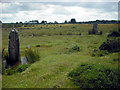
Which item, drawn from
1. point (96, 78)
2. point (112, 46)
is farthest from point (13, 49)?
point (112, 46)

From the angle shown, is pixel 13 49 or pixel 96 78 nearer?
pixel 96 78

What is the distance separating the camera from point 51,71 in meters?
13.0

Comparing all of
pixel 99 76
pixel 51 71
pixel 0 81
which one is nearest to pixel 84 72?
pixel 99 76

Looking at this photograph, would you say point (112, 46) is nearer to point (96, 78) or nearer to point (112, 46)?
point (112, 46)

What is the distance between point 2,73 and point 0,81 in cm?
205

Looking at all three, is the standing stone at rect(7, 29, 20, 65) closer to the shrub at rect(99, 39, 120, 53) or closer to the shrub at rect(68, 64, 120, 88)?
the shrub at rect(68, 64, 120, 88)

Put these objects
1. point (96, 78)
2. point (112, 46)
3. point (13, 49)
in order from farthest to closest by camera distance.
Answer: point (112, 46)
point (13, 49)
point (96, 78)

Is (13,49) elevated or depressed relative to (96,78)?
elevated

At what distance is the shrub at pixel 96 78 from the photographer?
376 inches

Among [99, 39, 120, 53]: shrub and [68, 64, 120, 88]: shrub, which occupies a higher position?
[99, 39, 120, 53]: shrub

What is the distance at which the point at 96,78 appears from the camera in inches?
384

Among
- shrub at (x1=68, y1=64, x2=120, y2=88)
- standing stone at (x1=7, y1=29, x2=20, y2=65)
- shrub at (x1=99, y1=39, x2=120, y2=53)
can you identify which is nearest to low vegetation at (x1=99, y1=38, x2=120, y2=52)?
shrub at (x1=99, y1=39, x2=120, y2=53)

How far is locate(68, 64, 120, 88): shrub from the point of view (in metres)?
9.56

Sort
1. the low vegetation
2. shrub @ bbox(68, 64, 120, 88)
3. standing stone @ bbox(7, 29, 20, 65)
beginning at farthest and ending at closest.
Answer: the low vegetation
standing stone @ bbox(7, 29, 20, 65)
shrub @ bbox(68, 64, 120, 88)
